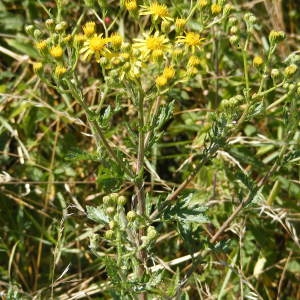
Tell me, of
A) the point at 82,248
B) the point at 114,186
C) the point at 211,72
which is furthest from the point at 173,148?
the point at 114,186

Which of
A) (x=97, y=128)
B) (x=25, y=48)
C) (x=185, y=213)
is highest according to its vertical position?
(x=97, y=128)

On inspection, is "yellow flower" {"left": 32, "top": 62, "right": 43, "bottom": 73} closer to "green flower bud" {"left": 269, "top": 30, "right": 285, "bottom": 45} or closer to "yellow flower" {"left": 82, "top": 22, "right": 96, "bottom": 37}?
"yellow flower" {"left": 82, "top": 22, "right": 96, "bottom": 37}

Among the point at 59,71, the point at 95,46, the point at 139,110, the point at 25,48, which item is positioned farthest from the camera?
the point at 25,48

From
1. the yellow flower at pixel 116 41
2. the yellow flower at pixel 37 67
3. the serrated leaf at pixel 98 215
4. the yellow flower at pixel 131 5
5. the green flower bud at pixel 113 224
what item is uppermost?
the yellow flower at pixel 131 5

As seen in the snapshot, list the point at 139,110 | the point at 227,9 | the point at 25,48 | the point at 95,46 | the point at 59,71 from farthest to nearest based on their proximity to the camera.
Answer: the point at 25,48 < the point at 227,9 < the point at 95,46 < the point at 139,110 < the point at 59,71

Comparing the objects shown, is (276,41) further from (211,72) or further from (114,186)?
(211,72)

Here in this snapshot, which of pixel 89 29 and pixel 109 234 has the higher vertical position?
pixel 89 29

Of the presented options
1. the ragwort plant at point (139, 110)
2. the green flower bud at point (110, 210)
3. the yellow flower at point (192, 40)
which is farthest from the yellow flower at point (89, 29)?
the green flower bud at point (110, 210)

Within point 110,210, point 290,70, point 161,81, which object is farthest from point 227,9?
point 110,210

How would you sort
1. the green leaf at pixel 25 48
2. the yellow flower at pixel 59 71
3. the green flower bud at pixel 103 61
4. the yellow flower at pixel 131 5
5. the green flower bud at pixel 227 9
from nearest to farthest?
the yellow flower at pixel 59 71
the green flower bud at pixel 103 61
the yellow flower at pixel 131 5
the green flower bud at pixel 227 9
the green leaf at pixel 25 48

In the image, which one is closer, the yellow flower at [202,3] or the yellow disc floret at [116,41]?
the yellow disc floret at [116,41]

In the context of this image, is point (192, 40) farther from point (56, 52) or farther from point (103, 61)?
point (56, 52)

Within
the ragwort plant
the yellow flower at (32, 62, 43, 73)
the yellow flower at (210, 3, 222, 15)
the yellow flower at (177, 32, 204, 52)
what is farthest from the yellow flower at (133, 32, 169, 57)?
the yellow flower at (32, 62, 43, 73)

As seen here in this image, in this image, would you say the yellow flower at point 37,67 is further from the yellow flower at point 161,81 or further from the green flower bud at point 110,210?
the green flower bud at point 110,210
